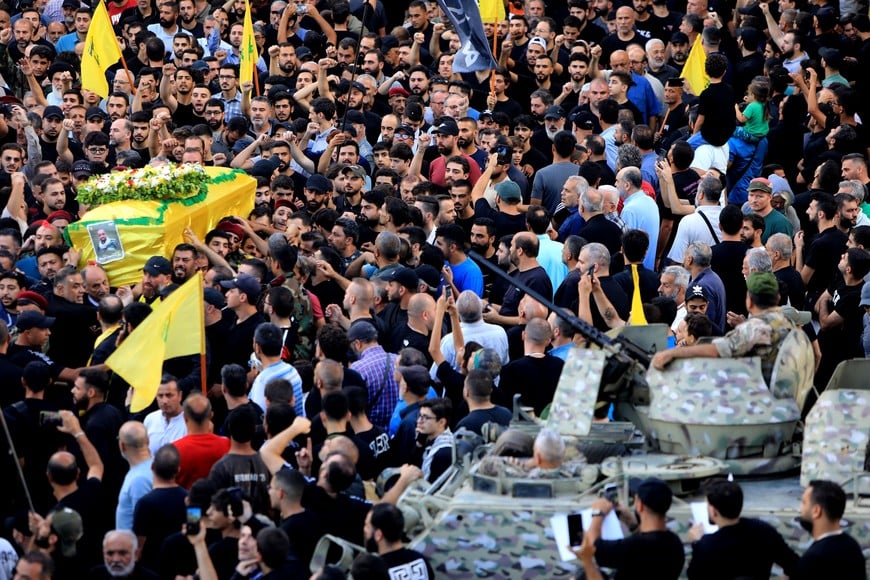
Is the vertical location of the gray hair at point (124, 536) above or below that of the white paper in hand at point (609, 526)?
below

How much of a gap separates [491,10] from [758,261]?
27.8 ft

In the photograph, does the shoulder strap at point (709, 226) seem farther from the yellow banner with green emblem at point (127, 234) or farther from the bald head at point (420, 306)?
the yellow banner with green emblem at point (127, 234)

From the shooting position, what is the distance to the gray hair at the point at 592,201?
1872 cm

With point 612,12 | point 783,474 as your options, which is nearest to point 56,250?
point 783,474

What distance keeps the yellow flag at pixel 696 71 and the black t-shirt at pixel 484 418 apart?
1043 cm

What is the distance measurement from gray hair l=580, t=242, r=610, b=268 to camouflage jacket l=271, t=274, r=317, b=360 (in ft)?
8.50

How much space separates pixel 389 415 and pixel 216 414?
1487mm

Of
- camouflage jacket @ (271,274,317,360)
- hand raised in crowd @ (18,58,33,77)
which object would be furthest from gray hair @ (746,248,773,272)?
hand raised in crowd @ (18,58,33,77)

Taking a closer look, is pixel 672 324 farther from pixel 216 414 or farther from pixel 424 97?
pixel 424 97

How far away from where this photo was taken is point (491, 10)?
24.2 metres

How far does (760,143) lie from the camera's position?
867 inches

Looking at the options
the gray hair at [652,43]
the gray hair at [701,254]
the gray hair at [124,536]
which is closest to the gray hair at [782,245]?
the gray hair at [701,254]

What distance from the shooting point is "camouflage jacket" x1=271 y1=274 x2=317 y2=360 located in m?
17.1

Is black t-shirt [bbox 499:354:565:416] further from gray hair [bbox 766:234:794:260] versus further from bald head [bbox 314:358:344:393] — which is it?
gray hair [bbox 766:234:794:260]
